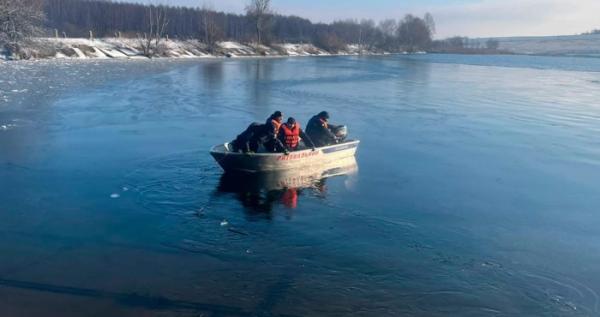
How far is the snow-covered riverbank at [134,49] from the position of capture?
4797 centimetres

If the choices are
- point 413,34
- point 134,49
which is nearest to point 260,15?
point 134,49

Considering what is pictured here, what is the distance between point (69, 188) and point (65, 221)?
5.64 ft

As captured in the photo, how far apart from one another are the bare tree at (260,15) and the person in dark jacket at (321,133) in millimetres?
70888

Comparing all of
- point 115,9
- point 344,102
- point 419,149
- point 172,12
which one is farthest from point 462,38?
point 419,149

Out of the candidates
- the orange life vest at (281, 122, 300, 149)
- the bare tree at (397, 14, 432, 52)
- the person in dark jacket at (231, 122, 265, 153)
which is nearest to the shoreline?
the bare tree at (397, 14, 432, 52)

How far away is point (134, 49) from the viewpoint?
60781mm

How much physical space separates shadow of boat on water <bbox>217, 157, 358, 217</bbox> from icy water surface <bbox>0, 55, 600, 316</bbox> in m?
0.06

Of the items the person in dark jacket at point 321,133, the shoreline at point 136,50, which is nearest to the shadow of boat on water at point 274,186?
the person in dark jacket at point 321,133

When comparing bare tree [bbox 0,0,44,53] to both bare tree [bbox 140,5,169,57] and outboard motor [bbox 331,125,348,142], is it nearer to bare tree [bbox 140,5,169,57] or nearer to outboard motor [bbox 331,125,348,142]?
bare tree [bbox 140,5,169,57]

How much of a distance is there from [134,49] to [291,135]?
178 feet

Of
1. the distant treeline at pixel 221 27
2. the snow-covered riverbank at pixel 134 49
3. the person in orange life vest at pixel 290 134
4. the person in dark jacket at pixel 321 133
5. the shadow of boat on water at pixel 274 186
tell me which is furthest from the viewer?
the distant treeline at pixel 221 27

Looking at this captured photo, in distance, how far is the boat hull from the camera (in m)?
10.7

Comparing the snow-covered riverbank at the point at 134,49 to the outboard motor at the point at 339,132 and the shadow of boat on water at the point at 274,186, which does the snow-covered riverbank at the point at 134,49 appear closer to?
the outboard motor at the point at 339,132

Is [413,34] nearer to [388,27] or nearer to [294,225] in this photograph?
[388,27]
